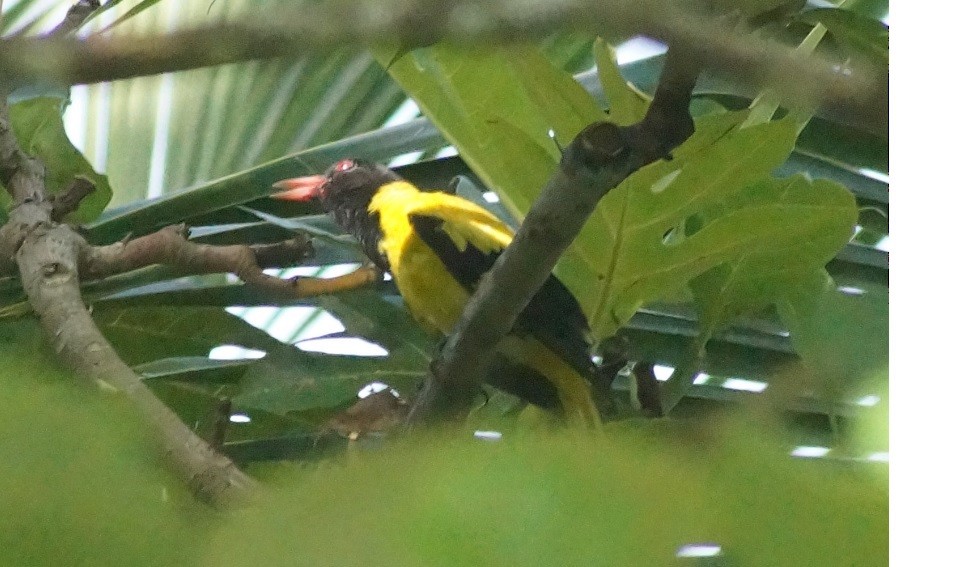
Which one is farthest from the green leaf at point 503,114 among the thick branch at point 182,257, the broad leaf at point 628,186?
the thick branch at point 182,257

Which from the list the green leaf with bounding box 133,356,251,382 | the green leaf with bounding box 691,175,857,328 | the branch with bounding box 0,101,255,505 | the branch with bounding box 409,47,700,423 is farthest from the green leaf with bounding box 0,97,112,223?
the green leaf with bounding box 691,175,857,328

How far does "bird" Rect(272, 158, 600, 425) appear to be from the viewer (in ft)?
1.66

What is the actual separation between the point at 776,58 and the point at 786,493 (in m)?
0.08

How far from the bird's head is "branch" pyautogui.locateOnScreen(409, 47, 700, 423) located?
175mm

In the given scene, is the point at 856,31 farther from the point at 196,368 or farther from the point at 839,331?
the point at 196,368

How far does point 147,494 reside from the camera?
0.18m

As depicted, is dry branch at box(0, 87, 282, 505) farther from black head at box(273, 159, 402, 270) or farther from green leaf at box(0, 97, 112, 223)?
black head at box(273, 159, 402, 270)

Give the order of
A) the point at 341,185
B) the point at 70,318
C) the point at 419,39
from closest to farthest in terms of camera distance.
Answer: the point at 419,39 → the point at 70,318 → the point at 341,185

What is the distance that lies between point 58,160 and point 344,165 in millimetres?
172

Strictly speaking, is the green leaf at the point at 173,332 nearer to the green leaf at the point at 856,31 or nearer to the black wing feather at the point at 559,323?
the black wing feather at the point at 559,323

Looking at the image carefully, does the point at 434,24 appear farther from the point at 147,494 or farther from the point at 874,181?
the point at 874,181

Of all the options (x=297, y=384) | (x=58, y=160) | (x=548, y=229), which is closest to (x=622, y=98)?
(x=548, y=229)

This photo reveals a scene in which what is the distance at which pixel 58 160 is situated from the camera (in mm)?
530

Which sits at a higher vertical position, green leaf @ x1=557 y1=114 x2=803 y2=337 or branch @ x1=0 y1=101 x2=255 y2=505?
green leaf @ x1=557 y1=114 x2=803 y2=337
